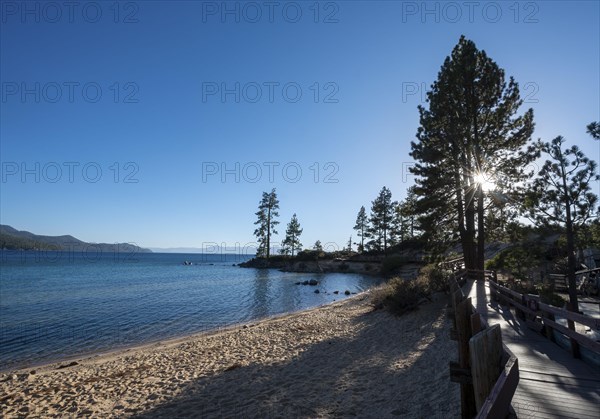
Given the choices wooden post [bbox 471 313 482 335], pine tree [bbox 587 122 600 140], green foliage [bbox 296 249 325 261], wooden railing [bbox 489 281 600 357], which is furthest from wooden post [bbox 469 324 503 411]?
green foliage [bbox 296 249 325 261]

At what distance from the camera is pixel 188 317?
72.4 feet

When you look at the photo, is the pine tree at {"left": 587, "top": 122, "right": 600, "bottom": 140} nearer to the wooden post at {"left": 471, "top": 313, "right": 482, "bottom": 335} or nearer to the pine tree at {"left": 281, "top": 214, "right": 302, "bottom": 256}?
the wooden post at {"left": 471, "top": 313, "right": 482, "bottom": 335}

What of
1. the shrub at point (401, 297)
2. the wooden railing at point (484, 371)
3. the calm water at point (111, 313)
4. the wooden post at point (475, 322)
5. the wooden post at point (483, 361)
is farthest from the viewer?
the shrub at point (401, 297)

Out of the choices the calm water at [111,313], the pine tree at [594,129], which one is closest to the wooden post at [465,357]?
the pine tree at [594,129]

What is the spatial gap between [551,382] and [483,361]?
2.96m

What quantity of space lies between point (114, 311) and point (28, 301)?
9703 mm

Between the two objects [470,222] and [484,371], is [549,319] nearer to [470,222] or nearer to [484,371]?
[484,371]

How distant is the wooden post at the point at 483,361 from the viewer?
3.16 m

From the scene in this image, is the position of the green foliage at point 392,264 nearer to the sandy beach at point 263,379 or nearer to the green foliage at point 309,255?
the green foliage at point 309,255

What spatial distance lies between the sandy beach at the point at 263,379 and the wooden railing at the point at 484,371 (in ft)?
5.88

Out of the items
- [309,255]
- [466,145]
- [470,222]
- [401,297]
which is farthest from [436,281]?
[309,255]

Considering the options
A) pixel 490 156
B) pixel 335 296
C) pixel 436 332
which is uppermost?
pixel 490 156

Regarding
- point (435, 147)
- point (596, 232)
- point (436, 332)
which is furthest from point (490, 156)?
point (436, 332)

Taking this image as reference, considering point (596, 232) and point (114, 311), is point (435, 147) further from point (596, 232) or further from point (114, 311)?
point (114, 311)
